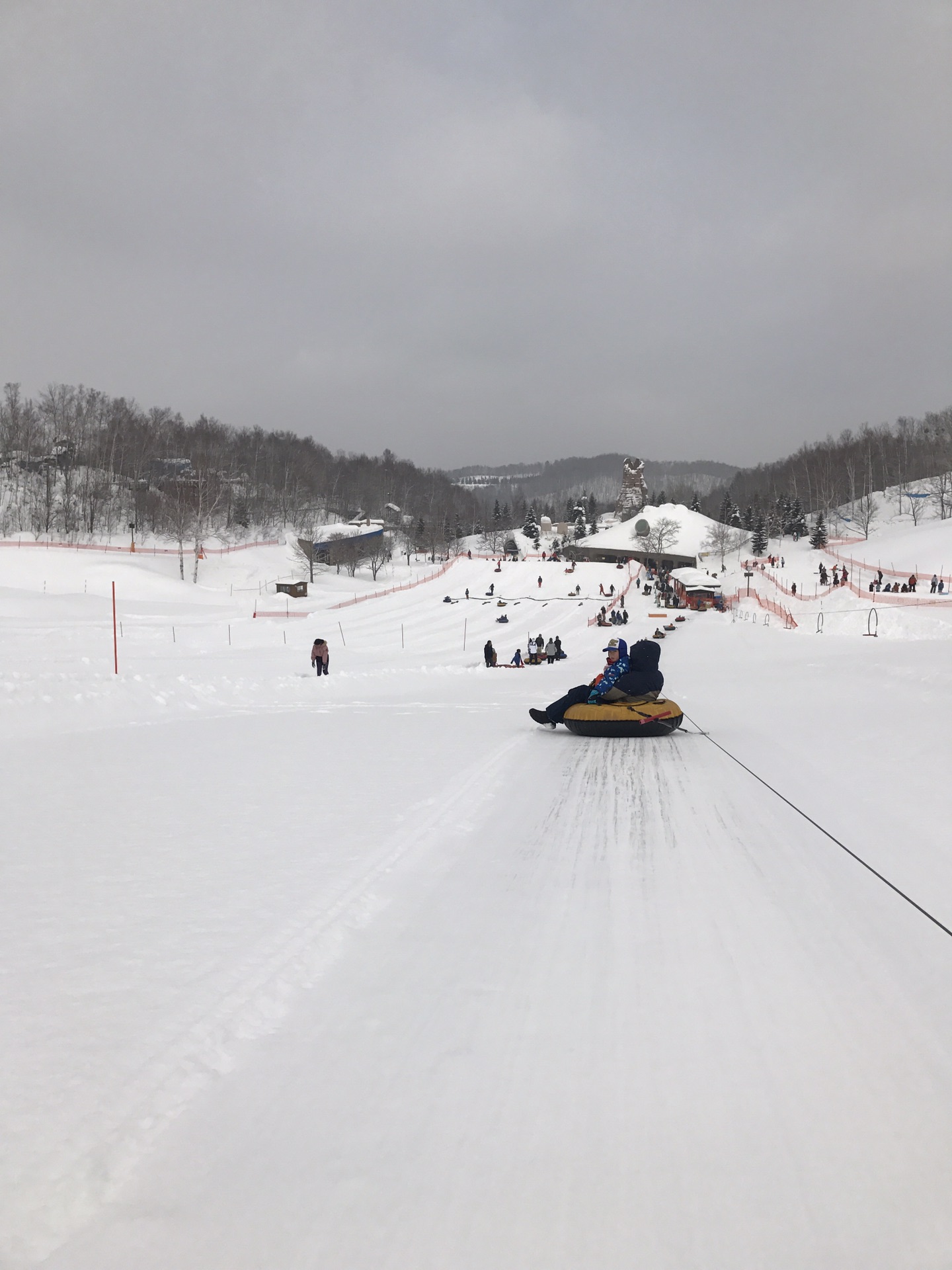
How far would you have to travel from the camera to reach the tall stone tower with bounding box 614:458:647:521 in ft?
440

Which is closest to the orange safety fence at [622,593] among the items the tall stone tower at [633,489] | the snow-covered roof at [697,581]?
the snow-covered roof at [697,581]

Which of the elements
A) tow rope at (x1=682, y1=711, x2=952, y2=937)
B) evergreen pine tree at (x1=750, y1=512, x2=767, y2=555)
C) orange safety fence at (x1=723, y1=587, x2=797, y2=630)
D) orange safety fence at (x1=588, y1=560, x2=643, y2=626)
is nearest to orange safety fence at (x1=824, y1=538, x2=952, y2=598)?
orange safety fence at (x1=723, y1=587, x2=797, y2=630)

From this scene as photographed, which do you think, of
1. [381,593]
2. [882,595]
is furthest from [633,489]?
[882,595]

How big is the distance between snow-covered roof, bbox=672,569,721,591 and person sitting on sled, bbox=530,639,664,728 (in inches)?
1823

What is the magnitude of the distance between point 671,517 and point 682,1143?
101993 millimetres

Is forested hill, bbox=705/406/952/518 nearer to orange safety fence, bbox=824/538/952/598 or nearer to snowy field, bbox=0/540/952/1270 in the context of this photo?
orange safety fence, bbox=824/538/952/598

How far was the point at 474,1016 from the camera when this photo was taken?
10.8ft

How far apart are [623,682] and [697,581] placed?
4847 centimetres

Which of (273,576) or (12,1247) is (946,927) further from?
(273,576)

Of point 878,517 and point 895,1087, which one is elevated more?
point 878,517

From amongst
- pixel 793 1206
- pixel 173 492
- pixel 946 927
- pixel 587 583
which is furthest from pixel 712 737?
pixel 173 492

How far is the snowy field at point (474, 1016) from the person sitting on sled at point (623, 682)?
201 cm

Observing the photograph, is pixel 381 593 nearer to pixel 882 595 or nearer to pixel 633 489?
pixel 882 595

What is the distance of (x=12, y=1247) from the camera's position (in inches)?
85.3
